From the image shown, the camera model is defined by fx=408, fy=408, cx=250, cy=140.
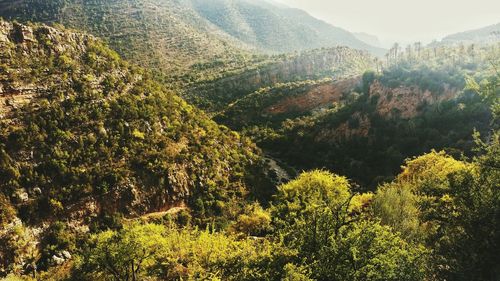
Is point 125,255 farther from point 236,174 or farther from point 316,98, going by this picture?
point 316,98

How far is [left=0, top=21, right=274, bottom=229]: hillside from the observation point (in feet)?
136

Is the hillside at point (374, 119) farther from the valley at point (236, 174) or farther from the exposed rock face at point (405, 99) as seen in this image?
the valley at point (236, 174)

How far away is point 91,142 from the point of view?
46.4m

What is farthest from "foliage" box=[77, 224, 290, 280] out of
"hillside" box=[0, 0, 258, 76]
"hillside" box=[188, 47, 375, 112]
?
"hillside" box=[0, 0, 258, 76]

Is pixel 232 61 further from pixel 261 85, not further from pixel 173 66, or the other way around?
pixel 173 66

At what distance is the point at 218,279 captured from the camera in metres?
23.0

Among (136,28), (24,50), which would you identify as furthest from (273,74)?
(24,50)

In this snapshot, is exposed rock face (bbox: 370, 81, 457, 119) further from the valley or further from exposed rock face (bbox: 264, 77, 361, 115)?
exposed rock face (bbox: 264, 77, 361, 115)

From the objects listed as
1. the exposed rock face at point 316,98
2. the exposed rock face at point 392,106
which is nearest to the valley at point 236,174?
the exposed rock face at point 392,106

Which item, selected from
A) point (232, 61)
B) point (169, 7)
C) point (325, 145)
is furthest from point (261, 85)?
point (169, 7)

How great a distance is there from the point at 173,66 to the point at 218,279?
333 ft

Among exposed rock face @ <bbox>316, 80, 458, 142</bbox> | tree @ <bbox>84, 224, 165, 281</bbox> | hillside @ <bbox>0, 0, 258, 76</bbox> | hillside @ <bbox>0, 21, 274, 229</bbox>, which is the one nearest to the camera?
tree @ <bbox>84, 224, 165, 281</bbox>

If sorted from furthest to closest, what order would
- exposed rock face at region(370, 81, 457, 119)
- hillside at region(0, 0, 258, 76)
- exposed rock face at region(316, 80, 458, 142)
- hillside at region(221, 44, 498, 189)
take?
hillside at region(0, 0, 258, 76) < exposed rock face at region(316, 80, 458, 142) < exposed rock face at region(370, 81, 457, 119) < hillside at region(221, 44, 498, 189)

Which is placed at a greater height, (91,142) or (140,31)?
(140,31)
